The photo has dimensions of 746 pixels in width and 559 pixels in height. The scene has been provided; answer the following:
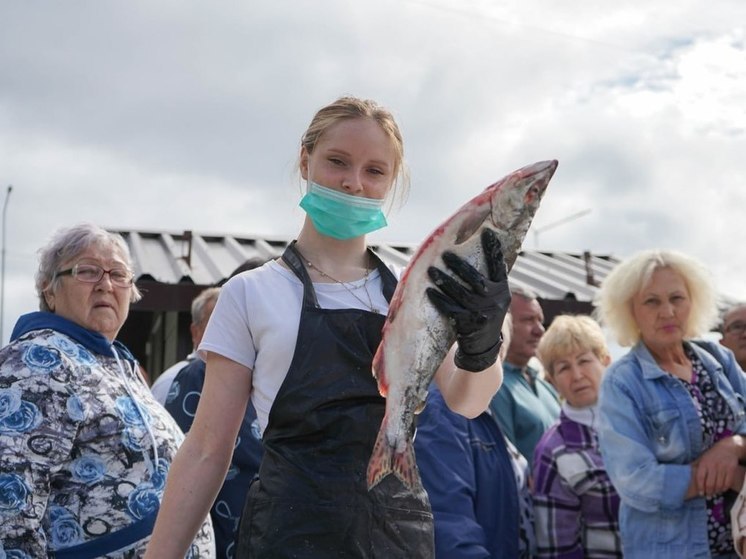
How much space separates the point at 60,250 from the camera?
3.93 meters

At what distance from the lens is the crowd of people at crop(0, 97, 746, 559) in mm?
2084

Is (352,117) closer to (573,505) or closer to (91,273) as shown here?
(91,273)

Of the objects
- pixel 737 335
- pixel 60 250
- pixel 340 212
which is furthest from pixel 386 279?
pixel 737 335

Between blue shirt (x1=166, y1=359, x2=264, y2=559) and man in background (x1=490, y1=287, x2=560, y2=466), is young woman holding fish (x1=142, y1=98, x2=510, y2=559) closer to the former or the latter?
blue shirt (x1=166, y1=359, x2=264, y2=559)

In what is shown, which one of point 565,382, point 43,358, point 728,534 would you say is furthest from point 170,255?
point 728,534

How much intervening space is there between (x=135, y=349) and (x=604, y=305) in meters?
10.5

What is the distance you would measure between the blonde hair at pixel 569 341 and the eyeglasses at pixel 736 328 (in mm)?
1468

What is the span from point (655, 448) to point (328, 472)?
261 centimetres

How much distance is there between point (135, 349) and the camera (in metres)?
13.8

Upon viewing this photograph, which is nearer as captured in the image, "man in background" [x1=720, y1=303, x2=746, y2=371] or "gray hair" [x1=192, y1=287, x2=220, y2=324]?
"gray hair" [x1=192, y1=287, x2=220, y2=324]

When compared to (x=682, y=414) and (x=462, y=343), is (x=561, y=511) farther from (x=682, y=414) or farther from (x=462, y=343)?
(x=462, y=343)

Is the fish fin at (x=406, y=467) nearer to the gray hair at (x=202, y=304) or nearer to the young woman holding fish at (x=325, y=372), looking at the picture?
the young woman holding fish at (x=325, y=372)

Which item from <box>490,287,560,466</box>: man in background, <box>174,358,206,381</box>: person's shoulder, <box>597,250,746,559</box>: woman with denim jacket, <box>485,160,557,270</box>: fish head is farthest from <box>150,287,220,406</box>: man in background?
<box>485,160,557,270</box>: fish head

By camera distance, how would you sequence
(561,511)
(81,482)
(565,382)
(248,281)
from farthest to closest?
(565,382), (561,511), (81,482), (248,281)
